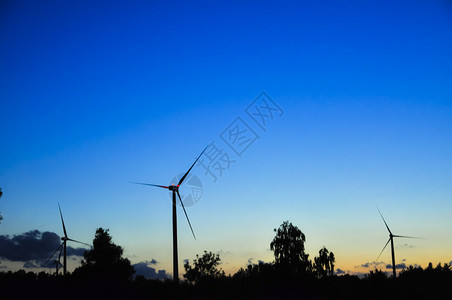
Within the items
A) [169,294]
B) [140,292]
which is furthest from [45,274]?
[169,294]

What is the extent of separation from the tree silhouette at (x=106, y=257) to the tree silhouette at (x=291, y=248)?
121ft

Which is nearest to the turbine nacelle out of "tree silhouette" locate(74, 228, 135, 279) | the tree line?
the tree line

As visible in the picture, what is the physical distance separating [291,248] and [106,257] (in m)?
46.1

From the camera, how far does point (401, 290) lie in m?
41.1

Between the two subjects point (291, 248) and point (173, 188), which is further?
point (291, 248)

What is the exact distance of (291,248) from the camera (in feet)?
313

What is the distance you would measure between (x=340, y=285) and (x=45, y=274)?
111 feet

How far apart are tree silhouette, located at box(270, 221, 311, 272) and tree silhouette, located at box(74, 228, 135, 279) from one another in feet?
121

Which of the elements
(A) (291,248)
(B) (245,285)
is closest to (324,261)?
(A) (291,248)

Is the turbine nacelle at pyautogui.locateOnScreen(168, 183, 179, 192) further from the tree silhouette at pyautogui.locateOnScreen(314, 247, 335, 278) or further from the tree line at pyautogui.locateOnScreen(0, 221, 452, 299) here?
the tree silhouette at pyautogui.locateOnScreen(314, 247, 335, 278)

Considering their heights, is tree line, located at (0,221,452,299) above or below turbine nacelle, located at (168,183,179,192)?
below

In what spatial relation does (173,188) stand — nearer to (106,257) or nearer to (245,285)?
(245,285)

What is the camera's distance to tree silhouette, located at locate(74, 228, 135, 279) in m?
84.0

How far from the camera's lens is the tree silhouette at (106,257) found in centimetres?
8400
